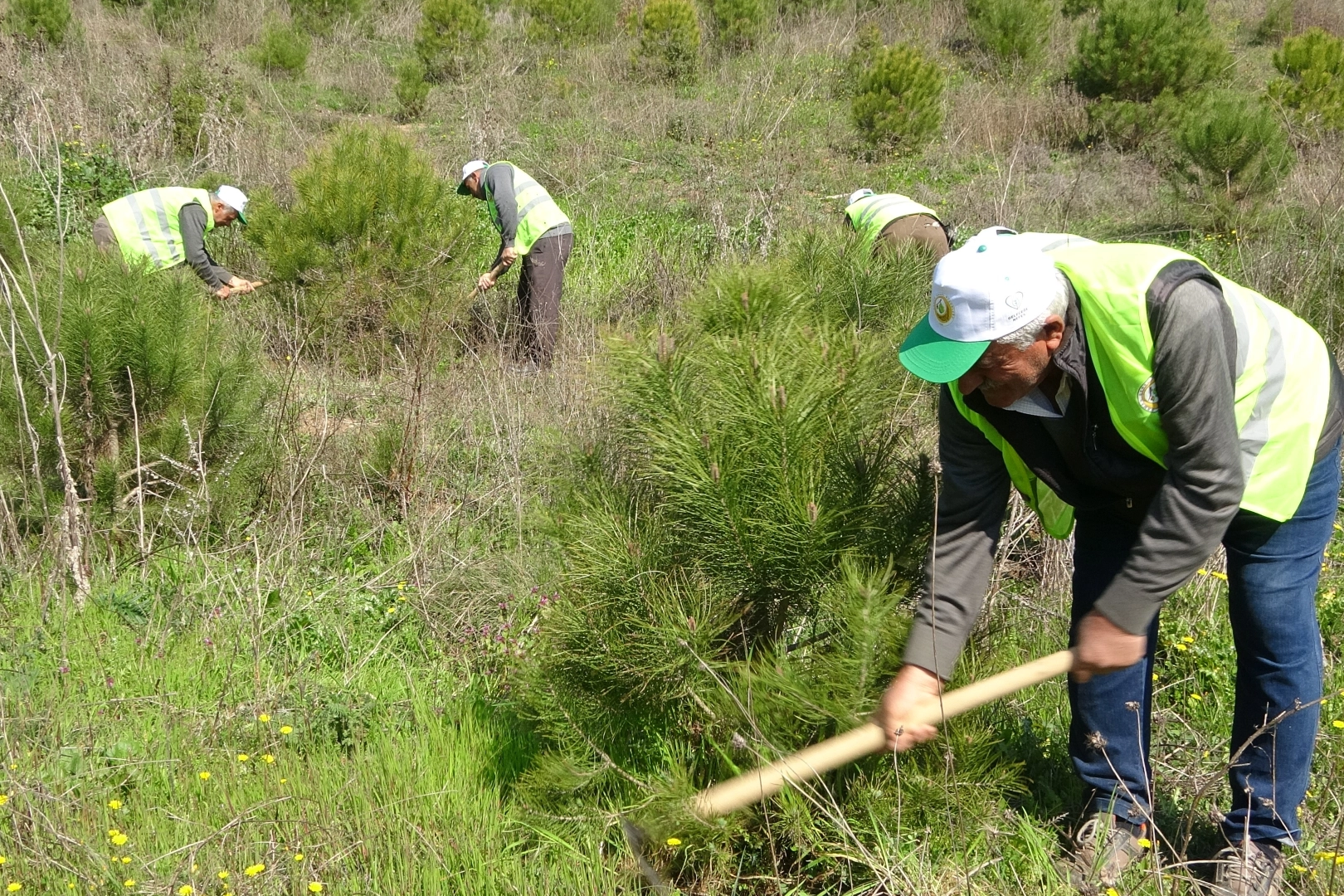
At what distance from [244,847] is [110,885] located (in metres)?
0.29

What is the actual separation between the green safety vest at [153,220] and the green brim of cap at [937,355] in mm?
5993

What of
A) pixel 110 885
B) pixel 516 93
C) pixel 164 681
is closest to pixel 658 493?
pixel 110 885

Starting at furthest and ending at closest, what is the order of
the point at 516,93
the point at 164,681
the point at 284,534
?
the point at 516,93, the point at 284,534, the point at 164,681

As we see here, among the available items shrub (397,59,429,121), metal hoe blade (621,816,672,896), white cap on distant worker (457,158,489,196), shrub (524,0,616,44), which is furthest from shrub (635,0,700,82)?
metal hoe blade (621,816,672,896)

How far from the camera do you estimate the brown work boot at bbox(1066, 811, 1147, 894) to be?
243 centimetres

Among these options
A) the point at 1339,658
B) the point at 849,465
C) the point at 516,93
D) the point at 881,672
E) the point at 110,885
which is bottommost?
the point at 516,93

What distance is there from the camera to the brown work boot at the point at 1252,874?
7.66 feet

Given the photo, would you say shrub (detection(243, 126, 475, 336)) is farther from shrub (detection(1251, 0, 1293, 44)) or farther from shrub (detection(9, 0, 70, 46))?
shrub (detection(1251, 0, 1293, 44))

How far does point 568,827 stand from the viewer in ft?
8.76

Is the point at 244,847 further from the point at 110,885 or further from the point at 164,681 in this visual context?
the point at 164,681

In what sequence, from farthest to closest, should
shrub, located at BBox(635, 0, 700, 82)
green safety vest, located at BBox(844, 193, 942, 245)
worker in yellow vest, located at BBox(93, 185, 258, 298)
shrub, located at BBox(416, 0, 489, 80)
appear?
shrub, located at BBox(416, 0, 489, 80) < shrub, located at BBox(635, 0, 700, 82) < worker in yellow vest, located at BBox(93, 185, 258, 298) < green safety vest, located at BBox(844, 193, 942, 245)

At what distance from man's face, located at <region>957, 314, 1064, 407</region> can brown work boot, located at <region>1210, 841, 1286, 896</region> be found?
3.70ft

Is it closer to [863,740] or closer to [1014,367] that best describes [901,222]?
[1014,367]

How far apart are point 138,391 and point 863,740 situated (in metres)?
3.46
